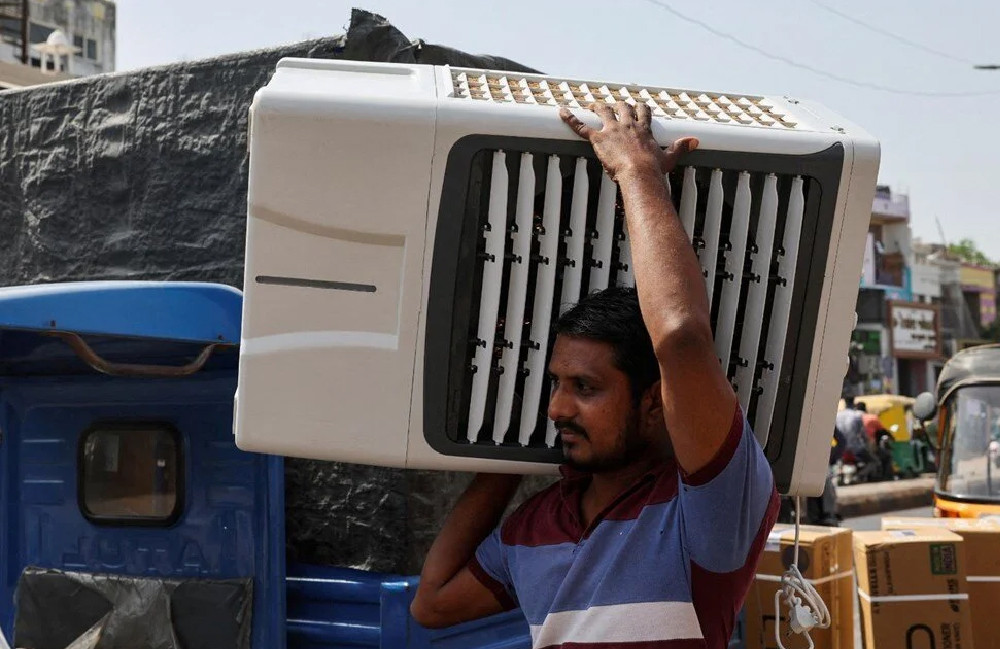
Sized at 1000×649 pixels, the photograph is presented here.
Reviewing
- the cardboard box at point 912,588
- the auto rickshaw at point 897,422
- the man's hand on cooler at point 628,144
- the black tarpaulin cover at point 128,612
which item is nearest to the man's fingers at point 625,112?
the man's hand on cooler at point 628,144

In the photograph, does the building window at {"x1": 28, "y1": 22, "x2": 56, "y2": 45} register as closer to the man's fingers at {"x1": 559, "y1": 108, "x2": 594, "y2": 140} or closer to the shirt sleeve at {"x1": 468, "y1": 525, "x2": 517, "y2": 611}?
the shirt sleeve at {"x1": 468, "y1": 525, "x2": 517, "y2": 611}

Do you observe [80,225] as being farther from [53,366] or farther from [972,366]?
[972,366]

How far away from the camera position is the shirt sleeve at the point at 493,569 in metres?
2.13

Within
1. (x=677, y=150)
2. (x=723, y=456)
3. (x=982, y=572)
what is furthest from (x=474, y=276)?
(x=982, y=572)

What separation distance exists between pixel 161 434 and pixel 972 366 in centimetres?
693

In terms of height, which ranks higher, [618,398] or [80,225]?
[80,225]

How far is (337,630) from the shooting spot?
3.49 meters

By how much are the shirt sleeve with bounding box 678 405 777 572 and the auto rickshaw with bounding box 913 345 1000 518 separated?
6.59 m

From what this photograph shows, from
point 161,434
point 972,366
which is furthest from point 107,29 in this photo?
point 161,434

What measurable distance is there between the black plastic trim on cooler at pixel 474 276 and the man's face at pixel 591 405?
0.46 feet

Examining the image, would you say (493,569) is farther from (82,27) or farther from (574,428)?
(82,27)

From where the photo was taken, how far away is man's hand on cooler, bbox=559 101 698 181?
71.7 inches

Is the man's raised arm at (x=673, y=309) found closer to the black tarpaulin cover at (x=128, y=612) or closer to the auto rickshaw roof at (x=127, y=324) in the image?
the auto rickshaw roof at (x=127, y=324)

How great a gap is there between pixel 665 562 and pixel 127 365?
213 cm
